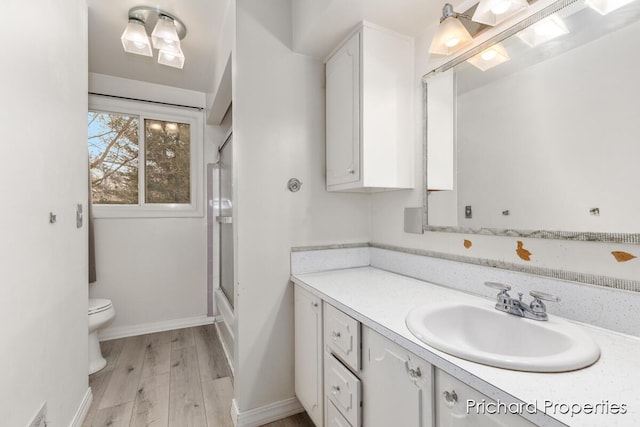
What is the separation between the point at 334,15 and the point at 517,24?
78cm

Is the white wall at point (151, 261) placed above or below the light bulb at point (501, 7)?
below

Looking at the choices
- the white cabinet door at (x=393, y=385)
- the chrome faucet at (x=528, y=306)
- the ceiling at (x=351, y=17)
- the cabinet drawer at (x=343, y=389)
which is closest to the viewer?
the white cabinet door at (x=393, y=385)

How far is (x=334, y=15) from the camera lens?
136 cm

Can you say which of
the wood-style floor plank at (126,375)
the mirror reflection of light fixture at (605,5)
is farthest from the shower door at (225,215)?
the mirror reflection of light fixture at (605,5)

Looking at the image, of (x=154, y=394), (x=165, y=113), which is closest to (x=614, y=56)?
(x=154, y=394)

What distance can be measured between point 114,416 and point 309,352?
125 cm

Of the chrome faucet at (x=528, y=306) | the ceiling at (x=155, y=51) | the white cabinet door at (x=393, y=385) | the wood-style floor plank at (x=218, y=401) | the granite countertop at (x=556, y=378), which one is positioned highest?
the ceiling at (x=155, y=51)

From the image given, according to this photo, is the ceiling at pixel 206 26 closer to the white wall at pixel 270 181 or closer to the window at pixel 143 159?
the white wall at pixel 270 181

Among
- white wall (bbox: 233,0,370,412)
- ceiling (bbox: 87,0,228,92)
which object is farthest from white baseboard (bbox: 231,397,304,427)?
ceiling (bbox: 87,0,228,92)

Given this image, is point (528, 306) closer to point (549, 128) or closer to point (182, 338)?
point (549, 128)

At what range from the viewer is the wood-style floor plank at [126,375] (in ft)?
5.89

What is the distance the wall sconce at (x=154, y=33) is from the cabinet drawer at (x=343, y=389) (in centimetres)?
216

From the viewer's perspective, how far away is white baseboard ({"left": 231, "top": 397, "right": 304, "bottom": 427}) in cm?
154

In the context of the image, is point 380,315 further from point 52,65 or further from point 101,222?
point 101,222
